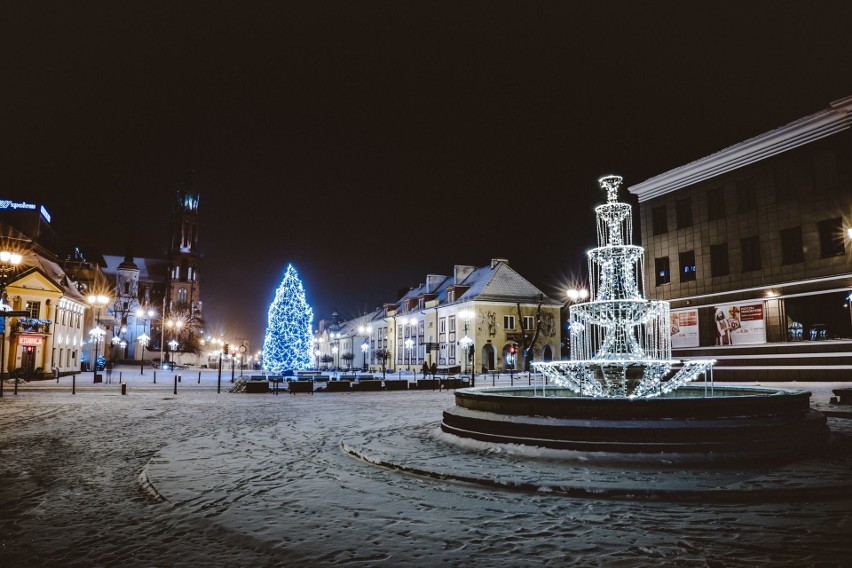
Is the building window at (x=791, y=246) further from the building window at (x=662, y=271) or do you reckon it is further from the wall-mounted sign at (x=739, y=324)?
the building window at (x=662, y=271)

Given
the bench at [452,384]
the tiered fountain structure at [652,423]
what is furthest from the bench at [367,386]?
the tiered fountain structure at [652,423]

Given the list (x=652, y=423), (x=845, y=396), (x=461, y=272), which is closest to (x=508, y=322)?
(x=461, y=272)

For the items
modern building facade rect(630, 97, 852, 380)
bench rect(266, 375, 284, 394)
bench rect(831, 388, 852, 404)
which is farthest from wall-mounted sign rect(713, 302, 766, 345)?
bench rect(266, 375, 284, 394)

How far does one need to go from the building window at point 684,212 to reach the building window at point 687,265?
1.87 meters

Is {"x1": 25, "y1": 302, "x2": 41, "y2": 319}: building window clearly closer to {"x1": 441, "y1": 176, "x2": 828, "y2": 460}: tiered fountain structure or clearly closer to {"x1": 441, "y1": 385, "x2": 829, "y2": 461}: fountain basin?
{"x1": 441, "y1": 176, "x2": 828, "y2": 460}: tiered fountain structure

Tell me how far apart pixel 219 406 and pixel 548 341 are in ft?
153

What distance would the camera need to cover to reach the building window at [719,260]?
3528 centimetres

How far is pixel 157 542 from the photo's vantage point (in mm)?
5617

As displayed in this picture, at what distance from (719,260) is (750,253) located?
218cm

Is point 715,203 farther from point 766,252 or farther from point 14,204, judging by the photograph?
point 14,204

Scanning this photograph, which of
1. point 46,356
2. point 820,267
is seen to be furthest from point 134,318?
point 820,267

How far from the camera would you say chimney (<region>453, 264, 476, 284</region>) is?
227 ft

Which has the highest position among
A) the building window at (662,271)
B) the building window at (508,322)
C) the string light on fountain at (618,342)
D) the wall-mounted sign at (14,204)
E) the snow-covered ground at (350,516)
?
the wall-mounted sign at (14,204)

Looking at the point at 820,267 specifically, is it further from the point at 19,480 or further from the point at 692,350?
the point at 19,480
